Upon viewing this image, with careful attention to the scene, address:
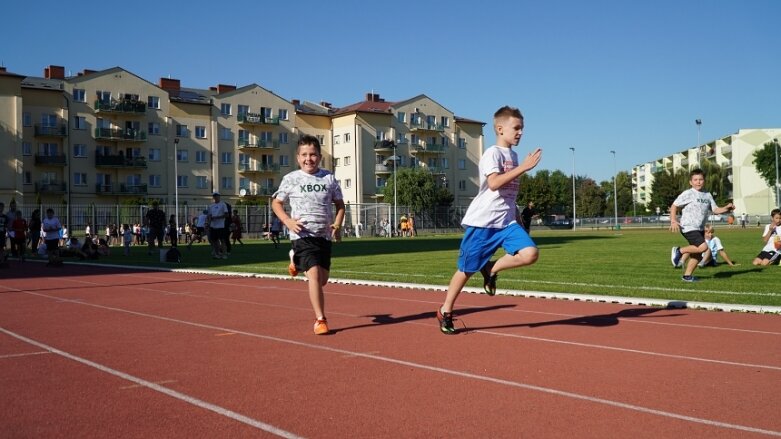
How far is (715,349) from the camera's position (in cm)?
646

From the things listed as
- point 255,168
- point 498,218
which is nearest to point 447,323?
point 498,218

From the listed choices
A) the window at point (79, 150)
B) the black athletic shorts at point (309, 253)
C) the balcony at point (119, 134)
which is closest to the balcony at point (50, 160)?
the window at point (79, 150)

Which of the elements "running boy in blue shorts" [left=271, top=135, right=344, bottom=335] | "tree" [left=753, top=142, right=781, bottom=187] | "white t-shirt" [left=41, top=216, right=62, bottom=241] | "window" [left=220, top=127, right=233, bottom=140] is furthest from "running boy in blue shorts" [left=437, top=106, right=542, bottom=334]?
"tree" [left=753, top=142, right=781, bottom=187]

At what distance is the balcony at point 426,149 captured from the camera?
91312 mm

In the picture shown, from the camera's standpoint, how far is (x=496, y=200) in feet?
23.3

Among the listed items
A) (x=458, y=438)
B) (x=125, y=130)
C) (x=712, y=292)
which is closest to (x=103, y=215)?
(x=125, y=130)

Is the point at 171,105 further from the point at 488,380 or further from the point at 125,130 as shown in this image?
the point at 488,380

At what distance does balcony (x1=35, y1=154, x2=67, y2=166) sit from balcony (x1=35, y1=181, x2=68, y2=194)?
179 cm

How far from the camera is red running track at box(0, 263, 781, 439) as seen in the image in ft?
13.6

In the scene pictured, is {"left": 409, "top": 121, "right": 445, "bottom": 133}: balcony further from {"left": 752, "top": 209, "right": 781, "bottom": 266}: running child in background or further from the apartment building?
{"left": 752, "top": 209, "right": 781, "bottom": 266}: running child in background

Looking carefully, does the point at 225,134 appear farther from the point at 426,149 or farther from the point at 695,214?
the point at 695,214

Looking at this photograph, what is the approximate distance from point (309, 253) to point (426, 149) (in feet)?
278

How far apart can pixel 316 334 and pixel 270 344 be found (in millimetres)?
678

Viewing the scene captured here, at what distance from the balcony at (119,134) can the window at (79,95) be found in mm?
3129
